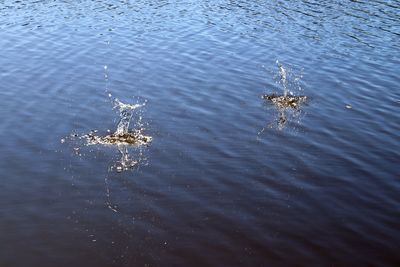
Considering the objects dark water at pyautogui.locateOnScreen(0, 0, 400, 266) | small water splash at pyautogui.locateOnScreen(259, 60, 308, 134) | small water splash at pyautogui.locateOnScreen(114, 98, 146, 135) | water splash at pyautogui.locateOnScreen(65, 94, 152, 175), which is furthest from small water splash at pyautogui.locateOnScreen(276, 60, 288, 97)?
water splash at pyautogui.locateOnScreen(65, 94, 152, 175)

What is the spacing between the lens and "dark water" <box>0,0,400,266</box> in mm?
14812

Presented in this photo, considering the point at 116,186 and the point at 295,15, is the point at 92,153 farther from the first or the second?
the point at 295,15

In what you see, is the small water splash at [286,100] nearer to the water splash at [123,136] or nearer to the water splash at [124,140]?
the water splash at [123,136]

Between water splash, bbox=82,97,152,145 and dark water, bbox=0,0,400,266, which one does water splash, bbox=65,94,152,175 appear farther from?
dark water, bbox=0,0,400,266

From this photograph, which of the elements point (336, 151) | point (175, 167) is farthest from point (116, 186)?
point (336, 151)

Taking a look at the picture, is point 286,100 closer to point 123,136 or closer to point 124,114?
point 124,114

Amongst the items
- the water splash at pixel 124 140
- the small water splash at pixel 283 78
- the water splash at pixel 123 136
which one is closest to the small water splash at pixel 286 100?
the small water splash at pixel 283 78

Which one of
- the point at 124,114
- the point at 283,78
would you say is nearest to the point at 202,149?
the point at 124,114

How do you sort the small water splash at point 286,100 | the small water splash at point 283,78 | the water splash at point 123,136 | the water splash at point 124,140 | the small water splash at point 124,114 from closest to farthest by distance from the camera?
the water splash at point 124,140
the water splash at point 123,136
the small water splash at point 124,114
the small water splash at point 286,100
the small water splash at point 283,78

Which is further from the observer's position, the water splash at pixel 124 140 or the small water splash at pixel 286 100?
the small water splash at pixel 286 100

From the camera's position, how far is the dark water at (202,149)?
583 inches

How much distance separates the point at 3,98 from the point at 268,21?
2241 cm

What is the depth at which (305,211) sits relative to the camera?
16375mm

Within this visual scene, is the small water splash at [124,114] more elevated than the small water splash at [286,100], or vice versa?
the small water splash at [124,114]
